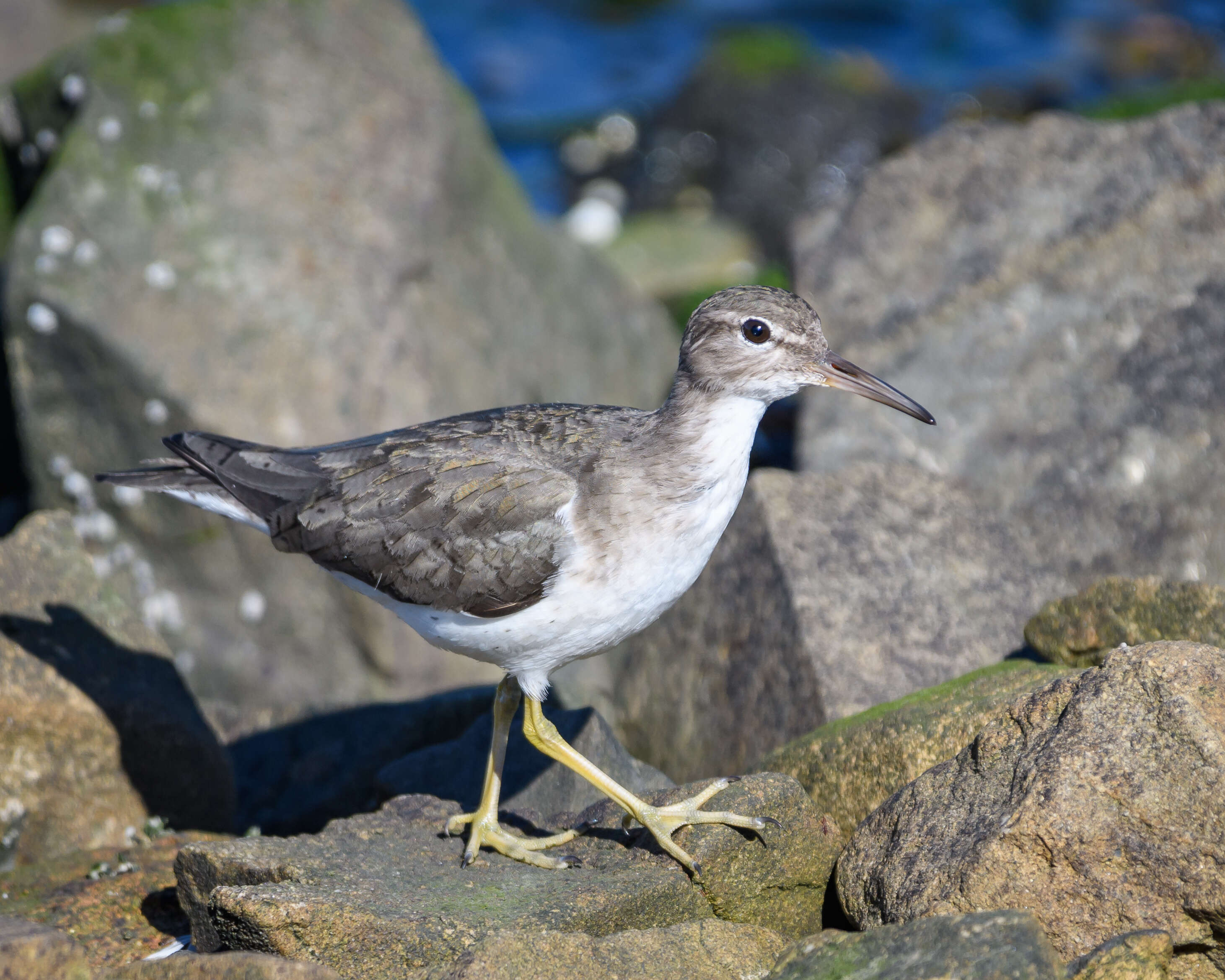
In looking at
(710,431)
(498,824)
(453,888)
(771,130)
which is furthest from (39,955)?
(771,130)

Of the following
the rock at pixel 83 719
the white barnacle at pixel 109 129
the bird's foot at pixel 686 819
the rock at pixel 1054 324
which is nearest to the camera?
the bird's foot at pixel 686 819

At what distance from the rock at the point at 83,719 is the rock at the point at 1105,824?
4.12 meters

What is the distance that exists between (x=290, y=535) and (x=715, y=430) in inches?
92.6

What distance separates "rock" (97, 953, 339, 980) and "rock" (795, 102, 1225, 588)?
5.44 metres

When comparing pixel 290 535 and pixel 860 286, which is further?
pixel 860 286

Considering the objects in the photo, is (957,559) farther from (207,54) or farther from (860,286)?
(207,54)

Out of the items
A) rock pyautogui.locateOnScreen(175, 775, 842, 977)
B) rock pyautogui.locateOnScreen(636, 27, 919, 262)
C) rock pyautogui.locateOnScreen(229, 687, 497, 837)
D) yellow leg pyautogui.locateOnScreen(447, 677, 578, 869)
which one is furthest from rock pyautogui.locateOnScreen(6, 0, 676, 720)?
rock pyautogui.locateOnScreen(636, 27, 919, 262)

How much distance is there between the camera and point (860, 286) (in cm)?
989

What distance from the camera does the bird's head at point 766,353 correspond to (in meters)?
5.86

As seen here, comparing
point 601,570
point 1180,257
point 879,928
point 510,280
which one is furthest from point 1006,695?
point 510,280

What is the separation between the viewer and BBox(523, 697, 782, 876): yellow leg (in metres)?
5.48

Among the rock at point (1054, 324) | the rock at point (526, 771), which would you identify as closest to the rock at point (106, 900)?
the rock at point (526, 771)

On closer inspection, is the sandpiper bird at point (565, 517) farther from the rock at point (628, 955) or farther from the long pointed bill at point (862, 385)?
the rock at point (628, 955)

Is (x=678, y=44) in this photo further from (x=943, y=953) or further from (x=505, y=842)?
(x=943, y=953)
